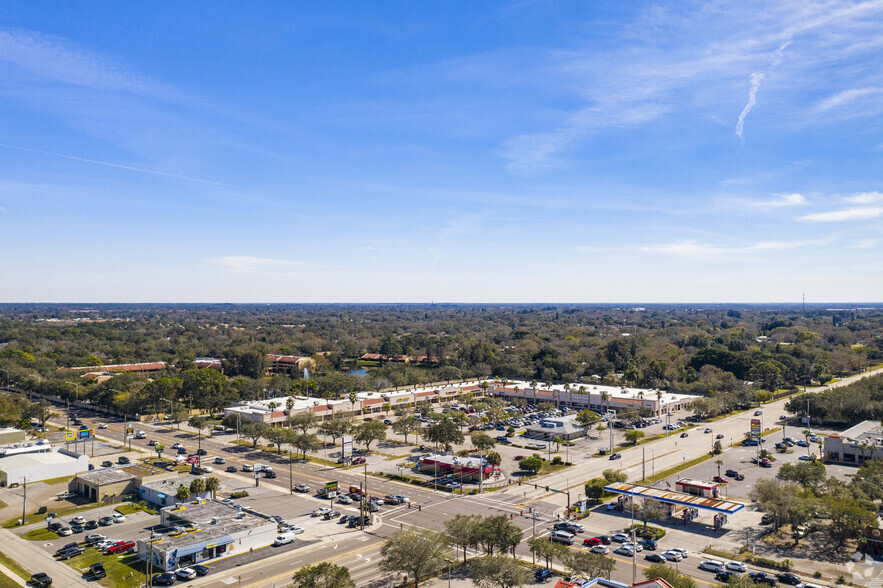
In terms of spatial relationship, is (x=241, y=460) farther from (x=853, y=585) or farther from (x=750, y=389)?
(x=750, y=389)

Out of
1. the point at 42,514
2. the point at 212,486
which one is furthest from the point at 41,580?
the point at 212,486

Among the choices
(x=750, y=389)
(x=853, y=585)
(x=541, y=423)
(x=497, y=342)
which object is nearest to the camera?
(x=853, y=585)

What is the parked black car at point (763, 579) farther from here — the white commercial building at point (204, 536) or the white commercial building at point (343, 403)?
the white commercial building at point (343, 403)

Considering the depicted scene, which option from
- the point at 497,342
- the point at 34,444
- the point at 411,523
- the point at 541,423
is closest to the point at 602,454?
the point at 541,423

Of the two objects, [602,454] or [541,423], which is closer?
[602,454]

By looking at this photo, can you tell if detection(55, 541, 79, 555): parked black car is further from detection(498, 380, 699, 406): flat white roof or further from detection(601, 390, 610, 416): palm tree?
detection(498, 380, 699, 406): flat white roof

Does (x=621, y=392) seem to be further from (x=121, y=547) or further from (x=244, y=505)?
(x=121, y=547)

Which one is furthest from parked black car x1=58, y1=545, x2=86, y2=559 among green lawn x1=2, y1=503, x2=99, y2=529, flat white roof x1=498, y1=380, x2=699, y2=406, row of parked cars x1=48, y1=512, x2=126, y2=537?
flat white roof x1=498, y1=380, x2=699, y2=406
